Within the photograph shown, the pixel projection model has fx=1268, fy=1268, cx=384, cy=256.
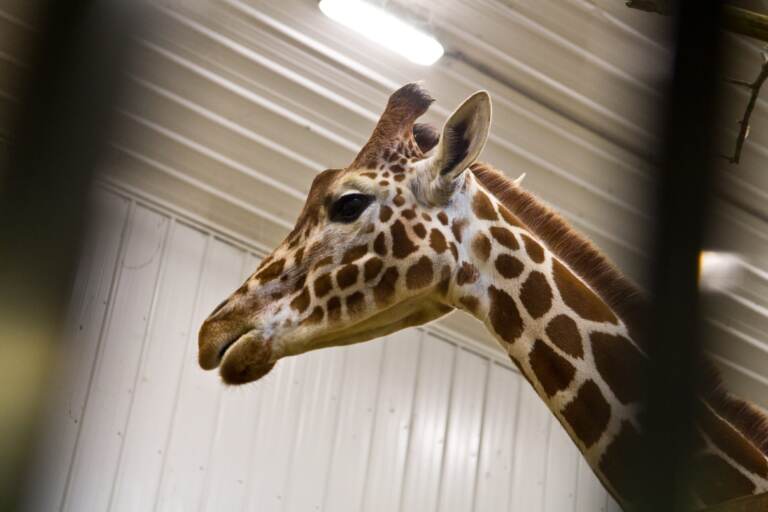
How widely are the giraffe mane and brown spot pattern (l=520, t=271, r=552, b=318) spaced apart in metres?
0.13

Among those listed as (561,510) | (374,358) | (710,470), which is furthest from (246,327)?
(561,510)

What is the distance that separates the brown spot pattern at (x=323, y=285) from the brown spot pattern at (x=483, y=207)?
0.45 metres

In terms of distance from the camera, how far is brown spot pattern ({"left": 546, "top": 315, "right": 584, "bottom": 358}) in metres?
3.26

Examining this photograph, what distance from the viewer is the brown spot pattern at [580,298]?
3314 mm

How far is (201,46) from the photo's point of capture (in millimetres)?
5883

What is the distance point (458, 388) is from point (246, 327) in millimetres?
4216

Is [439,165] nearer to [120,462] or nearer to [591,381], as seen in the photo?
[591,381]

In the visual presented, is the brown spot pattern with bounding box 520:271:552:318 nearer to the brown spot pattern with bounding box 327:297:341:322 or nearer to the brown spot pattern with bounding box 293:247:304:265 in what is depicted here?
the brown spot pattern with bounding box 327:297:341:322

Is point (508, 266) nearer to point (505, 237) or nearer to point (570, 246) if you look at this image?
point (505, 237)

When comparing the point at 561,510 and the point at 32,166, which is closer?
the point at 32,166

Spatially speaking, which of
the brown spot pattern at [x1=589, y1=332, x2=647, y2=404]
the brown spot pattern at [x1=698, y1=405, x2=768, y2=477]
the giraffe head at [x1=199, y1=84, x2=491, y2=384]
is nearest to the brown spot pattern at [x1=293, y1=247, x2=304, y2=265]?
the giraffe head at [x1=199, y1=84, x2=491, y2=384]

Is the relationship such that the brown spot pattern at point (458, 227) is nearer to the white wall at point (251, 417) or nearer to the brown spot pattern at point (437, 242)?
the brown spot pattern at point (437, 242)


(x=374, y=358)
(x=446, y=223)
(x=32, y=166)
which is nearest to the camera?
(x=32, y=166)

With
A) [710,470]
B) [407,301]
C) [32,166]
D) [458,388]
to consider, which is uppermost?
[458,388]
